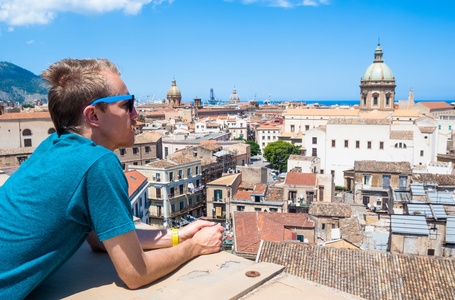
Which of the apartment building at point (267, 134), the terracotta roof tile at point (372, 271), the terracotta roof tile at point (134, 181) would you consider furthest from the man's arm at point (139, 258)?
the apartment building at point (267, 134)

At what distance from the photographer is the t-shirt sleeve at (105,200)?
1.82 m

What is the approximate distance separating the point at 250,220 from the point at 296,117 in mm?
42001

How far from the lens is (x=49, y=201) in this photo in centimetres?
181

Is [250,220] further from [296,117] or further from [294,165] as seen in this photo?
[296,117]

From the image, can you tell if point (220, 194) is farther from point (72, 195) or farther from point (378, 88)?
point (378, 88)

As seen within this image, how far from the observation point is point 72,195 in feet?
5.94

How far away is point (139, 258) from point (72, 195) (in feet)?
1.48

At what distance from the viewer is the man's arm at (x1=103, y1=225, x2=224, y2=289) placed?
1879 millimetres

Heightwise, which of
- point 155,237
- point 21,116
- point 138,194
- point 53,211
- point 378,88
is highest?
point 378,88

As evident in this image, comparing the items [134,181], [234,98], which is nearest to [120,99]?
[134,181]

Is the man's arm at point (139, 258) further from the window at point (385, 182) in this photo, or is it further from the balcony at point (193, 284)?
the window at point (385, 182)

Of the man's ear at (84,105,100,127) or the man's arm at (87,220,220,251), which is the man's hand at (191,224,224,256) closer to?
the man's arm at (87,220,220,251)

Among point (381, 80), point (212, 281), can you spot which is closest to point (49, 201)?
point (212, 281)

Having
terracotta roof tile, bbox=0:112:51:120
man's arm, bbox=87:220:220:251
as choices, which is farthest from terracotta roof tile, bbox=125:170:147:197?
man's arm, bbox=87:220:220:251
